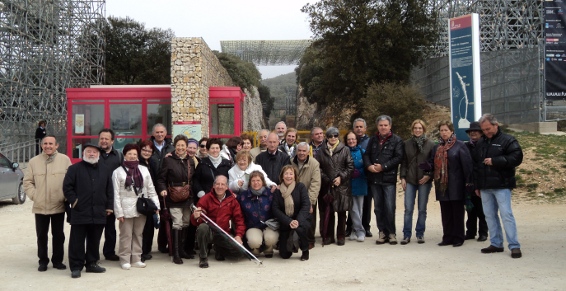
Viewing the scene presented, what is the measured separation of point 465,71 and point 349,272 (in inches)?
279

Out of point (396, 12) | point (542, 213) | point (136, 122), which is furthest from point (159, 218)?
point (396, 12)

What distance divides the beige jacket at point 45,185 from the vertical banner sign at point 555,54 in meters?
19.4

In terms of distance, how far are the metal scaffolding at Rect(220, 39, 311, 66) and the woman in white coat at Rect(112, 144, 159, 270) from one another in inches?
2319

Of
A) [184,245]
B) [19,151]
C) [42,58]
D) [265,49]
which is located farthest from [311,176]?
[265,49]

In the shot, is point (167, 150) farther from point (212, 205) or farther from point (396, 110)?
point (396, 110)

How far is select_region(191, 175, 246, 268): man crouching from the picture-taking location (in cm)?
696

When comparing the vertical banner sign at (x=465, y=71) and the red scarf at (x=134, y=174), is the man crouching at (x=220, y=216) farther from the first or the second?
the vertical banner sign at (x=465, y=71)

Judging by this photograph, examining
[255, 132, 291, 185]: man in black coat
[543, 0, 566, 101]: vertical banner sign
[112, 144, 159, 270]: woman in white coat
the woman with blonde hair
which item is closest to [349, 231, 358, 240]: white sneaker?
the woman with blonde hair

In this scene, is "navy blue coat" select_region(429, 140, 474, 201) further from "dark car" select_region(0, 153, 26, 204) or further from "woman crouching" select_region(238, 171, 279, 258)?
"dark car" select_region(0, 153, 26, 204)

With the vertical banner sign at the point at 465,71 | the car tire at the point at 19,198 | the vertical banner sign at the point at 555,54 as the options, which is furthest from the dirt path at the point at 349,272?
the vertical banner sign at the point at 555,54

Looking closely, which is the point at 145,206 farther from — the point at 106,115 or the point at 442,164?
the point at 106,115

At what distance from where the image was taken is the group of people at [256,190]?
6.55 meters

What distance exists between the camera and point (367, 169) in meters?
8.16

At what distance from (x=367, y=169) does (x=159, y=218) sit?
9.87 feet
